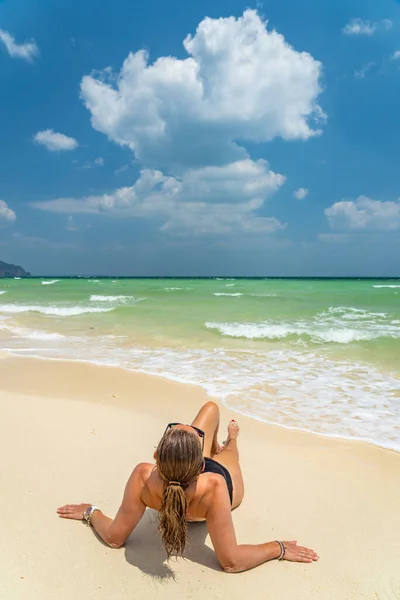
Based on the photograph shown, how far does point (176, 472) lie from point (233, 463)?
4.12 ft

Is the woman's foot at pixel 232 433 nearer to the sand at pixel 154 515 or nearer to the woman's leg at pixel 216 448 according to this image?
the woman's leg at pixel 216 448

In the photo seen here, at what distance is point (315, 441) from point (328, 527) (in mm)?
1601

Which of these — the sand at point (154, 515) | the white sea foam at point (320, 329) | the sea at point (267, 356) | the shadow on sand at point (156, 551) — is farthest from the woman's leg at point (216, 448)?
the white sea foam at point (320, 329)

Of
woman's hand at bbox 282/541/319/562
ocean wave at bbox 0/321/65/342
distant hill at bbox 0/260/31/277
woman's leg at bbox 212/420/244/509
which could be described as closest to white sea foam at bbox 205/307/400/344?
ocean wave at bbox 0/321/65/342

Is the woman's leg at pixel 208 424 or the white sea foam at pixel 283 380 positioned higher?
the woman's leg at pixel 208 424

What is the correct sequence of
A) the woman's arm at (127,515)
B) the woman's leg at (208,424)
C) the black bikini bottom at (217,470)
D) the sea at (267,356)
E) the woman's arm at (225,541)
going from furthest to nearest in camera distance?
the sea at (267,356), the woman's leg at (208,424), the black bikini bottom at (217,470), the woman's arm at (127,515), the woman's arm at (225,541)

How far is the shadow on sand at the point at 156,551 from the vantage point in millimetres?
2510

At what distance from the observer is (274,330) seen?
43.4 ft

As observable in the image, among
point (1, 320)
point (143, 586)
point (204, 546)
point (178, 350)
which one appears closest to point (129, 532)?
point (143, 586)

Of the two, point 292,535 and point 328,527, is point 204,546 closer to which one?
point 292,535

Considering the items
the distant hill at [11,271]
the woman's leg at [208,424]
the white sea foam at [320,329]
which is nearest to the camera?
the woman's leg at [208,424]

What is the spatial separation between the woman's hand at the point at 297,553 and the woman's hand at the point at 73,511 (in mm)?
1443

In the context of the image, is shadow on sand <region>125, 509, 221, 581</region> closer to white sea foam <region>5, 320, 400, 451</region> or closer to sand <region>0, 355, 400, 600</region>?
sand <region>0, 355, 400, 600</region>

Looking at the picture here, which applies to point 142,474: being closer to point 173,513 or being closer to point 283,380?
point 173,513
